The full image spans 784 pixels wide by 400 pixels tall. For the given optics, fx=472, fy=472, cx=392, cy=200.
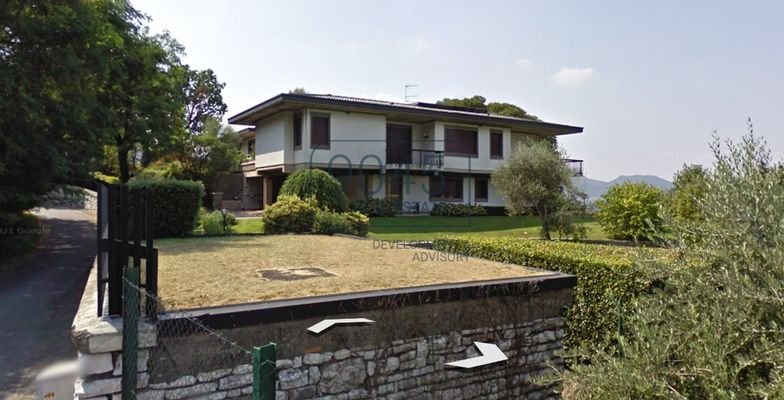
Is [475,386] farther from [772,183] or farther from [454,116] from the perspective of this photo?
[454,116]

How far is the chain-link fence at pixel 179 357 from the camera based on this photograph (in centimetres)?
365

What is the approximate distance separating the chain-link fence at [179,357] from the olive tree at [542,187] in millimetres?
12937

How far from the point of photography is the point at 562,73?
48.1 feet

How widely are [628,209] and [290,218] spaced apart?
10.5 metres

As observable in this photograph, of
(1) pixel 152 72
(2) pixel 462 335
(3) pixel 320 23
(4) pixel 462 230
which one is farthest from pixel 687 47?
(1) pixel 152 72

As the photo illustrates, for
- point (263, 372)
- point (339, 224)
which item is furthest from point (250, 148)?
point (263, 372)

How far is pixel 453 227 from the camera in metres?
18.9

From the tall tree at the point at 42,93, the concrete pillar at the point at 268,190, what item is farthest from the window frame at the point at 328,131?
the tall tree at the point at 42,93

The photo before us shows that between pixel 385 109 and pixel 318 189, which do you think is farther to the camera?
pixel 385 109

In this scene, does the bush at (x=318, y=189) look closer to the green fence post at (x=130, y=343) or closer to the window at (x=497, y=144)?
the green fence post at (x=130, y=343)

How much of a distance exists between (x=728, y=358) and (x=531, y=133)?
2627 cm

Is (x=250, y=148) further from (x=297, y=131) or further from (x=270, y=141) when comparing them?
(x=297, y=131)

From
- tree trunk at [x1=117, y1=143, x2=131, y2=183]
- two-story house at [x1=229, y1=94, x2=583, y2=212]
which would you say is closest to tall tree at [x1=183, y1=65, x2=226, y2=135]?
two-story house at [x1=229, y1=94, x2=583, y2=212]

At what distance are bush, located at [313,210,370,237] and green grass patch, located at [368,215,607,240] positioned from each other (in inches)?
25.9
